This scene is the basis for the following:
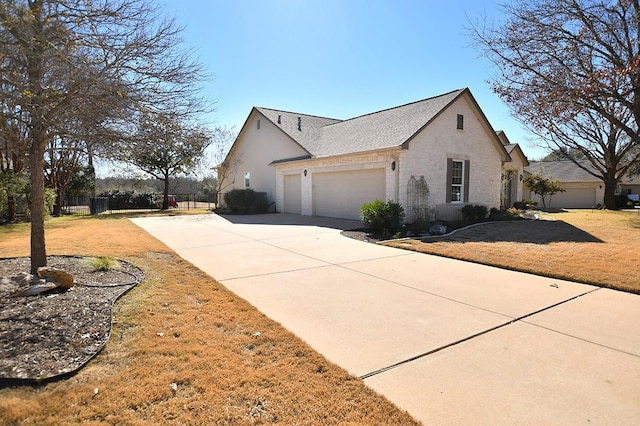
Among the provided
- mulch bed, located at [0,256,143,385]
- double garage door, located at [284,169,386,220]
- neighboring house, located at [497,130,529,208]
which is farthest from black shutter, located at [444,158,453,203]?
mulch bed, located at [0,256,143,385]

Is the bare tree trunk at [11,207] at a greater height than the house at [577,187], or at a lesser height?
lesser

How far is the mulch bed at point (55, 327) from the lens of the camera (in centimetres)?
315

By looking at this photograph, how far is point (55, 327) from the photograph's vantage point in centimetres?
394

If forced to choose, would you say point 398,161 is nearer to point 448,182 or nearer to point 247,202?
point 448,182

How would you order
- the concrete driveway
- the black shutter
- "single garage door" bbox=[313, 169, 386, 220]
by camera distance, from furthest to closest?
the black shutter → "single garage door" bbox=[313, 169, 386, 220] → the concrete driveway

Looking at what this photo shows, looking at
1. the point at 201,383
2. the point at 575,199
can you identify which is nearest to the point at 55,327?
the point at 201,383

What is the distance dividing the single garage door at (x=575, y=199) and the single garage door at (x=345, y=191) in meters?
29.2

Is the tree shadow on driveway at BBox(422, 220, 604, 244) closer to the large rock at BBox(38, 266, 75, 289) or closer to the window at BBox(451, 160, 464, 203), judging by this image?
the window at BBox(451, 160, 464, 203)

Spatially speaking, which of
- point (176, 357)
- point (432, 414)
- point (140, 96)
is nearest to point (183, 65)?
point (140, 96)

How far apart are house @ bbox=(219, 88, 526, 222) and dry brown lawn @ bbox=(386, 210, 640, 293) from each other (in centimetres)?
280

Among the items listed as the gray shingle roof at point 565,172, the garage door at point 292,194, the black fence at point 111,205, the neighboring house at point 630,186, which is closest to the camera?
the garage door at point 292,194

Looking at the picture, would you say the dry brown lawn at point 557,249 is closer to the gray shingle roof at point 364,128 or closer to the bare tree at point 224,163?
the gray shingle roof at point 364,128

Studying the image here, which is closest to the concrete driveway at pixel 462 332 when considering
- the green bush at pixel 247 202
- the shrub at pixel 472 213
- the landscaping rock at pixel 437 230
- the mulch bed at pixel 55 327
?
the mulch bed at pixel 55 327

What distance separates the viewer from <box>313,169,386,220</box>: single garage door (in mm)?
15474
